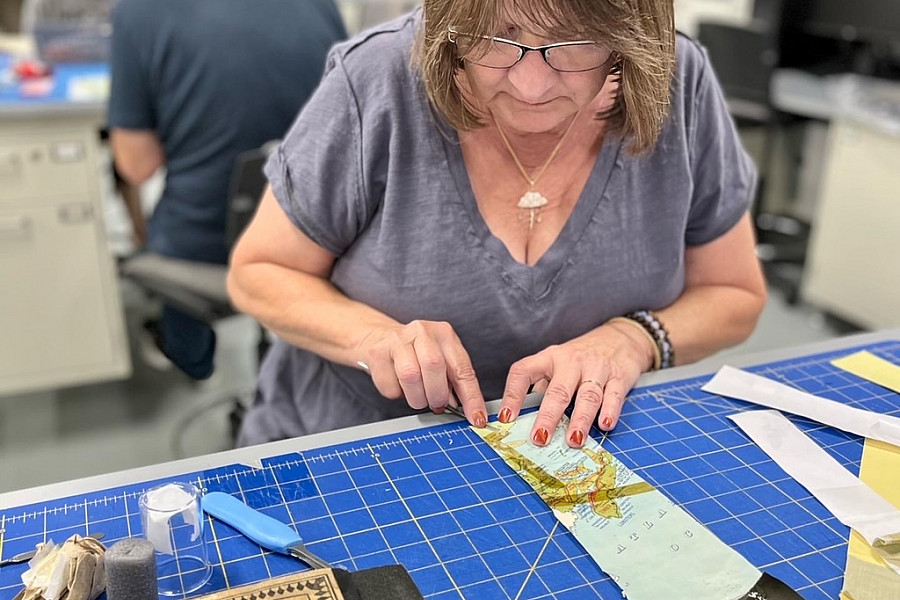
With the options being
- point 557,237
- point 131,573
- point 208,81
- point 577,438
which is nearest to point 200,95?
point 208,81

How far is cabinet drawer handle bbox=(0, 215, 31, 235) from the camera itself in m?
2.21

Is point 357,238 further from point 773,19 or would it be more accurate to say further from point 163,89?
point 773,19

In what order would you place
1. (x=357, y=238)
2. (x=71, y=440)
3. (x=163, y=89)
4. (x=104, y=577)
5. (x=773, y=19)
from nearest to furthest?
1. (x=104, y=577)
2. (x=357, y=238)
3. (x=163, y=89)
4. (x=71, y=440)
5. (x=773, y=19)

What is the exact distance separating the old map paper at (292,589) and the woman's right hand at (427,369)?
27cm

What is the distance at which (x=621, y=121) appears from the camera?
107 centimetres

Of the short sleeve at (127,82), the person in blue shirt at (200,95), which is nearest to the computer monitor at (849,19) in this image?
the person in blue shirt at (200,95)

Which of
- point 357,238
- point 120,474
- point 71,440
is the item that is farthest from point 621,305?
point 71,440

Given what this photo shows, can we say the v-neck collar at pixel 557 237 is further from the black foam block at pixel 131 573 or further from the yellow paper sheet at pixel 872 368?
the black foam block at pixel 131 573

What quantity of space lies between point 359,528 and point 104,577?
0.21m

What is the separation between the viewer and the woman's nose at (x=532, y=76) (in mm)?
912

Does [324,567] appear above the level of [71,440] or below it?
above

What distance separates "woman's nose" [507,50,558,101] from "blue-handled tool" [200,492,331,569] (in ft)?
1.63

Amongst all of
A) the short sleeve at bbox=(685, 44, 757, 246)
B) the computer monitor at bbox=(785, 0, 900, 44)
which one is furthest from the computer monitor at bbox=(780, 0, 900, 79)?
the short sleeve at bbox=(685, 44, 757, 246)

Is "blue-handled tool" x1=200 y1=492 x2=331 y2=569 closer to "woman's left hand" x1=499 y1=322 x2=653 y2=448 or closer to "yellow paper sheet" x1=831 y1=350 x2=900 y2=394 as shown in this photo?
"woman's left hand" x1=499 y1=322 x2=653 y2=448
